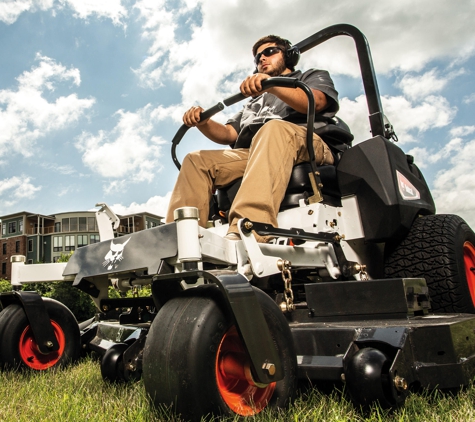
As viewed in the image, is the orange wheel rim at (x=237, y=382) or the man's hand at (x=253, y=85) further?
the man's hand at (x=253, y=85)

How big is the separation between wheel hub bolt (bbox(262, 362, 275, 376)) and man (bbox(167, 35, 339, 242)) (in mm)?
815

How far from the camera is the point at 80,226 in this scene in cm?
4972

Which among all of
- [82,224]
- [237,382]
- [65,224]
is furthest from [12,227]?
[237,382]

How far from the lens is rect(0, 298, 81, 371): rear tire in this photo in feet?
8.61

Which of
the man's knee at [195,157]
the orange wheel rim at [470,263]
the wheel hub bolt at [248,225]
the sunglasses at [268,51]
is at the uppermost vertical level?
the sunglasses at [268,51]

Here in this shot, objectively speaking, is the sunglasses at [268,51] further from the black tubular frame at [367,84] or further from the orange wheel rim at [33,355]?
the orange wheel rim at [33,355]

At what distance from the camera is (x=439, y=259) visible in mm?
2656

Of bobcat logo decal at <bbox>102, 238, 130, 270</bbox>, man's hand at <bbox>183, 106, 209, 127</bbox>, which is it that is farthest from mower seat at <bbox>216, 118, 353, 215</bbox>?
bobcat logo decal at <bbox>102, 238, 130, 270</bbox>

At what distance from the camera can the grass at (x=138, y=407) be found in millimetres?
1470

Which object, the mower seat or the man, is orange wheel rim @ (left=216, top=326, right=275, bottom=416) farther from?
the mower seat

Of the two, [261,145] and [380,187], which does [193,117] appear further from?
[380,187]

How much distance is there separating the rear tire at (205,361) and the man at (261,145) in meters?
0.71

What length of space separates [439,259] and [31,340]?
235 centimetres

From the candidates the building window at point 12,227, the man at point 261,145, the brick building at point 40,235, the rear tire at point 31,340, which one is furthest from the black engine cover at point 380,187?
the building window at point 12,227
